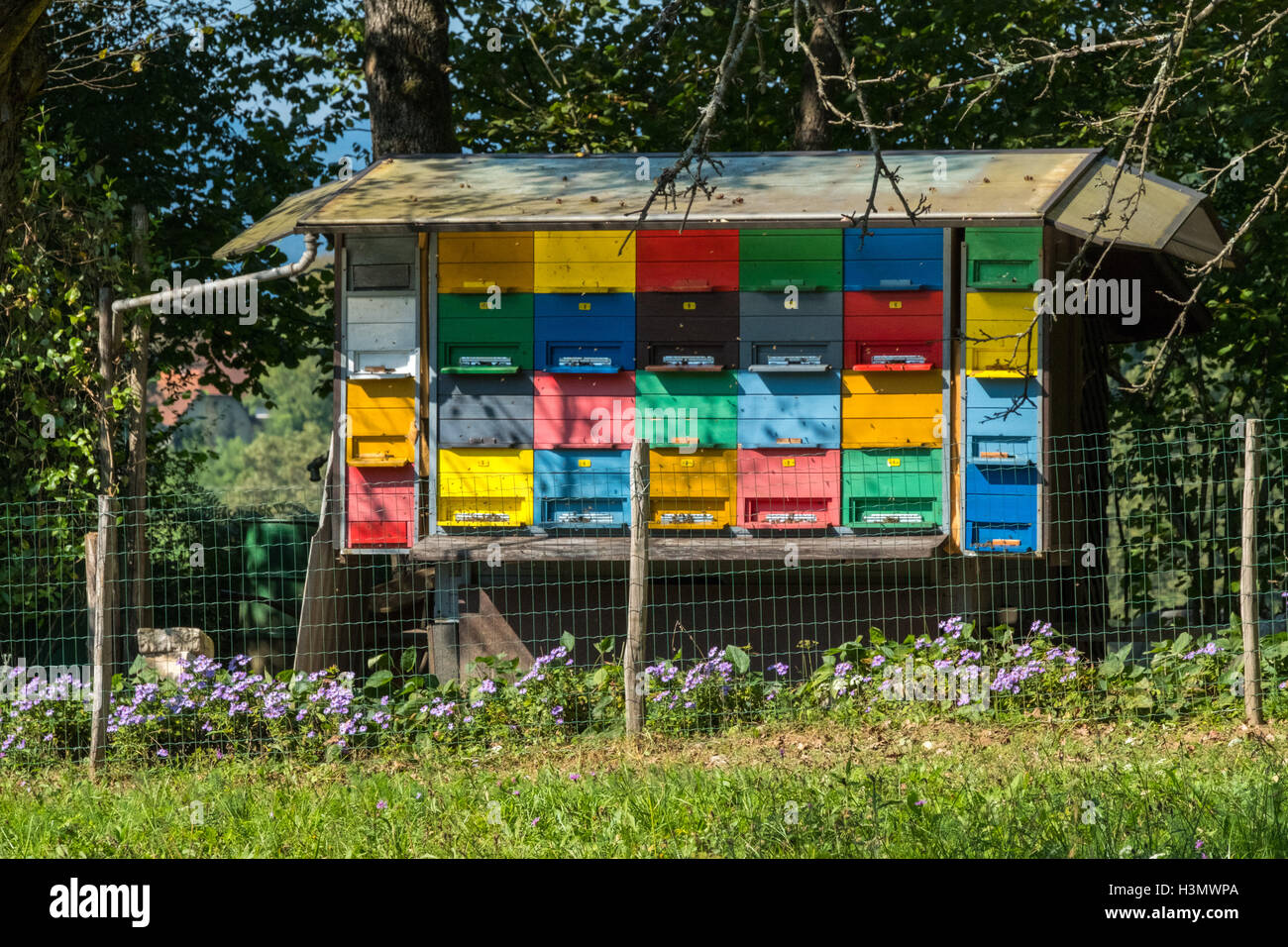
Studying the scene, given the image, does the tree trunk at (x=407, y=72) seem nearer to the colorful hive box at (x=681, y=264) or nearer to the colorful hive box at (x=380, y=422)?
the colorful hive box at (x=380, y=422)

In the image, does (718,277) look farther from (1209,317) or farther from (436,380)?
(1209,317)

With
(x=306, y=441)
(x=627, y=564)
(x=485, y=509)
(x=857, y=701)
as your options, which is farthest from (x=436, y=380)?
(x=306, y=441)

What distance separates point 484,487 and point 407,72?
192 inches

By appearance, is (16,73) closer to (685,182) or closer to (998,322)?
(685,182)

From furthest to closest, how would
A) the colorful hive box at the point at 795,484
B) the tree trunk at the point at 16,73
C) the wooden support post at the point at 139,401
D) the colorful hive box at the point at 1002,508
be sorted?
the wooden support post at the point at 139,401 → the colorful hive box at the point at 795,484 → the colorful hive box at the point at 1002,508 → the tree trunk at the point at 16,73

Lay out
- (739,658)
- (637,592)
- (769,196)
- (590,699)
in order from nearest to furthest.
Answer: (637,592), (590,699), (739,658), (769,196)

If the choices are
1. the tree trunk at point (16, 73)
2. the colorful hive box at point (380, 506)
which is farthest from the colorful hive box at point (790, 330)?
the tree trunk at point (16, 73)

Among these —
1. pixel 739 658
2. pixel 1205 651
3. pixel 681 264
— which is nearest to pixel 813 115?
pixel 681 264

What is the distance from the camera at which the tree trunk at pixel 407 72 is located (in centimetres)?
1175

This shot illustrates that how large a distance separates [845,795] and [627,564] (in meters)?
3.70

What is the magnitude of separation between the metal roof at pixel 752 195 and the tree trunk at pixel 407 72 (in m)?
1.68

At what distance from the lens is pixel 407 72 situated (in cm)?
1182

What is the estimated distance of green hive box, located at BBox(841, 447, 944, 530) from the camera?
8.66 m

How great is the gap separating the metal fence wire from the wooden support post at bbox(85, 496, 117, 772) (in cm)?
2
